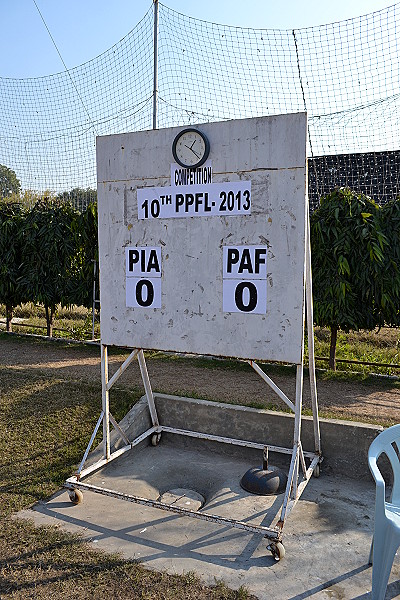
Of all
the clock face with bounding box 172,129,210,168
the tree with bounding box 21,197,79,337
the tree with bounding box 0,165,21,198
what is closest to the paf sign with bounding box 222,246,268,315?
the clock face with bounding box 172,129,210,168

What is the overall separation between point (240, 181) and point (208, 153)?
12.8 inches

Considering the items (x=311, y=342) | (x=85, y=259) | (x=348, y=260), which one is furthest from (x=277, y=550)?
(x=85, y=259)

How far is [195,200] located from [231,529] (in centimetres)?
243

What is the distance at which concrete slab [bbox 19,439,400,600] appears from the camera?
3383mm

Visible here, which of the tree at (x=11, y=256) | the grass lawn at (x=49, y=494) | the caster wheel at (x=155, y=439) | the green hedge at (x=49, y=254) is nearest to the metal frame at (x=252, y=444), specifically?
the caster wheel at (x=155, y=439)

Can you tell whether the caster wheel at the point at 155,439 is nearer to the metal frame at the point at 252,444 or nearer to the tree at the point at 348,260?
the metal frame at the point at 252,444

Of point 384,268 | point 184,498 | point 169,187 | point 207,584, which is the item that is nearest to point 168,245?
point 169,187

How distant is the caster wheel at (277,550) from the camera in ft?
11.6

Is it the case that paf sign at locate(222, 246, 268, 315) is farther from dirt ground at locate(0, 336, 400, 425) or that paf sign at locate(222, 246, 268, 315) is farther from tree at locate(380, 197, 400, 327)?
tree at locate(380, 197, 400, 327)

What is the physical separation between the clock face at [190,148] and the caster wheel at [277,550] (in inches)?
105

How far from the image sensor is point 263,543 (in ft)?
12.4

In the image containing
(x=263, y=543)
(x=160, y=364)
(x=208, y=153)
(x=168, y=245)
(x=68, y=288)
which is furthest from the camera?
(x=68, y=288)

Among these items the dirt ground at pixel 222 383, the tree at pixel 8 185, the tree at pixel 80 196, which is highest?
the tree at pixel 8 185

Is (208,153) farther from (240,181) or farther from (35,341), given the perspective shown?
(35,341)
